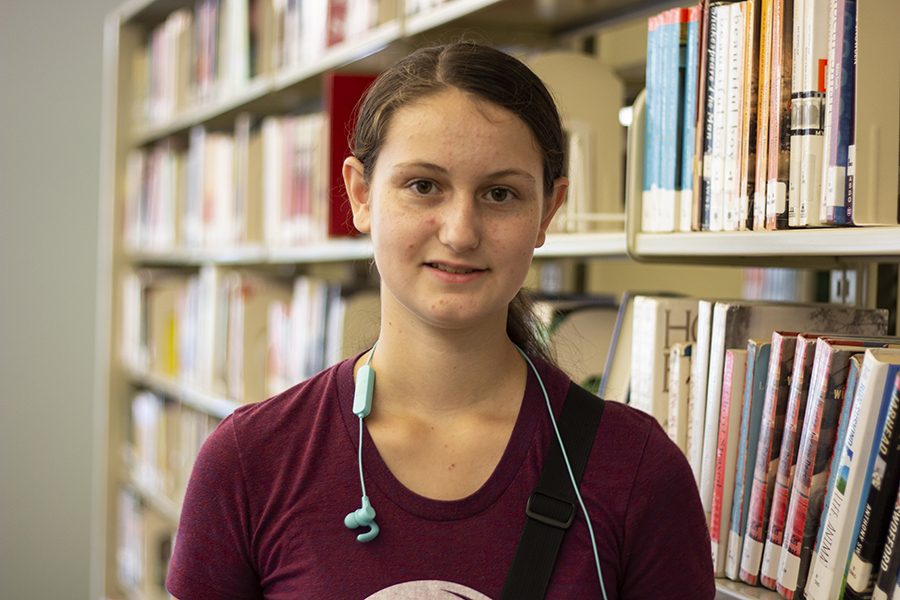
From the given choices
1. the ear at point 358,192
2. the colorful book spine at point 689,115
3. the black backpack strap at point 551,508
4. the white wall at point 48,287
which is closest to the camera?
the black backpack strap at point 551,508

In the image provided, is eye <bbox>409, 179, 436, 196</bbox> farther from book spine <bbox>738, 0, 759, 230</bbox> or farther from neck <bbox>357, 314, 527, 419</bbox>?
book spine <bbox>738, 0, 759, 230</bbox>

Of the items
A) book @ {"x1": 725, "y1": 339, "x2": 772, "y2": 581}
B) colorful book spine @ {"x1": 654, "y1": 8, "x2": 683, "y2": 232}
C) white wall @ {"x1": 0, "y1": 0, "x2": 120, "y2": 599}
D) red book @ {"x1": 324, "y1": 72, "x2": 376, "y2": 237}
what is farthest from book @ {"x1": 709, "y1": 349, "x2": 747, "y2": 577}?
white wall @ {"x1": 0, "y1": 0, "x2": 120, "y2": 599}

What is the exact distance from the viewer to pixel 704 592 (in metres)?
1.00

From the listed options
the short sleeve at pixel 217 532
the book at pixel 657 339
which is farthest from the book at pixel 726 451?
the short sleeve at pixel 217 532

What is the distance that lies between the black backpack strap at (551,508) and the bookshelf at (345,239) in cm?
32

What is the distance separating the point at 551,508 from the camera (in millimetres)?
945

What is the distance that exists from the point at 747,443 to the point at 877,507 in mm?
203

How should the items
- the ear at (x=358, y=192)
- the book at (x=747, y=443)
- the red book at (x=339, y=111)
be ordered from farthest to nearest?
the red book at (x=339, y=111), the book at (x=747, y=443), the ear at (x=358, y=192)

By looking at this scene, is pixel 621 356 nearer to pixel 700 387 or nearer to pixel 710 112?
pixel 700 387

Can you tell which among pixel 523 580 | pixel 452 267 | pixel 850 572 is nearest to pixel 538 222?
pixel 452 267

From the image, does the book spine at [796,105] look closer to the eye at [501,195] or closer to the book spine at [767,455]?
the book spine at [767,455]

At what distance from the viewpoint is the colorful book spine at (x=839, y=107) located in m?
1.08

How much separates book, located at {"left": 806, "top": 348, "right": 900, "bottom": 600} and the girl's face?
0.35 m

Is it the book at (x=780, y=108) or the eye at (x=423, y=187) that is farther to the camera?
the book at (x=780, y=108)
